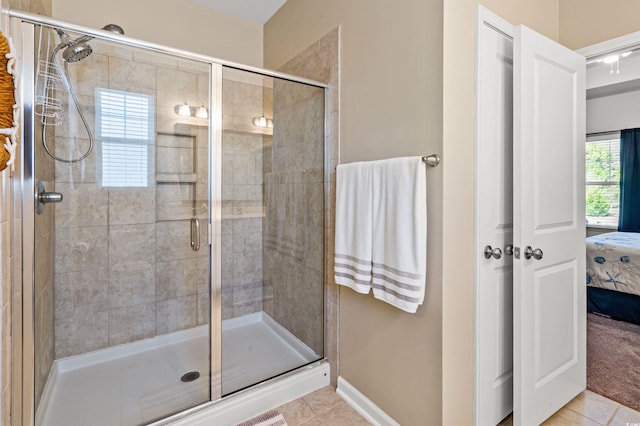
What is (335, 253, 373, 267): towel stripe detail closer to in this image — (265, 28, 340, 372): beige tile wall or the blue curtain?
(265, 28, 340, 372): beige tile wall

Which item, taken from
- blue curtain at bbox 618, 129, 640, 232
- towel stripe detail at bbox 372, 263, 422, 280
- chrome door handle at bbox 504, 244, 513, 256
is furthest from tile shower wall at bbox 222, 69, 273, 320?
blue curtain at bbox 618, 129, 640, 232

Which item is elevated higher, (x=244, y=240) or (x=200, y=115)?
(x=200, y=115)

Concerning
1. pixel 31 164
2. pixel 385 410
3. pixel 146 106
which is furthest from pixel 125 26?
pixel 385 410

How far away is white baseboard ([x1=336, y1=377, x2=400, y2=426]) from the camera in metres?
1.59

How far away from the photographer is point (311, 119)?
2.08m

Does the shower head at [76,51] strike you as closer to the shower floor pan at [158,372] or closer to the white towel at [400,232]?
the white towel at [400,232]

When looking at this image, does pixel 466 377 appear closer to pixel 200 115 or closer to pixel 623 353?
pixel 623 353

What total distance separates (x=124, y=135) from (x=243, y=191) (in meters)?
0.81

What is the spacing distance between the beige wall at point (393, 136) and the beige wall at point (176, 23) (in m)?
1.04

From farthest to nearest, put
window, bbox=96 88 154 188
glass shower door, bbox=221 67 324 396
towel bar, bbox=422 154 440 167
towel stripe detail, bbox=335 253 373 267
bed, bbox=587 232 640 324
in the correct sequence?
bed, bbox=587 232 640 324, glass shower door, bbox=221 67 324 396, window, bbox=96 88 154 188, towel stripe detail, bbox=335 253 373 267, towel bar, bbox=422 154 440 167

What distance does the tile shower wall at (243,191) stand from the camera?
77.0 inches

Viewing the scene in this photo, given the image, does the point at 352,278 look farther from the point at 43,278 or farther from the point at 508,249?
the point at 43,278

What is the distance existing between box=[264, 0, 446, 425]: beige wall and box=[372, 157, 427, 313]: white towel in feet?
0.23

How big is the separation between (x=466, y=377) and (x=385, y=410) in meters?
0.46
